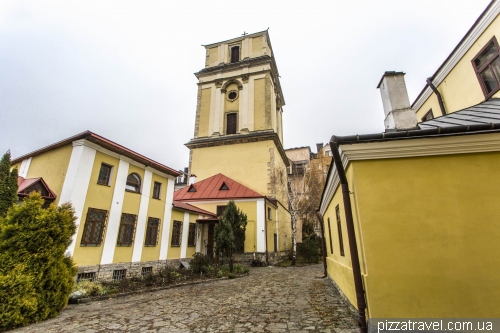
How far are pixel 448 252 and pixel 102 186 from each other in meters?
11.6

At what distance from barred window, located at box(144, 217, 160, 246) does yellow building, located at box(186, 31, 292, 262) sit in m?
11.5

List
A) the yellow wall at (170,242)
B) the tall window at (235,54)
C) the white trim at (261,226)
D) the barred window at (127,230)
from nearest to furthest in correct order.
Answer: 1. the barred window at (127,230)
2. the yellow wall at (170,242)
3. the white trim at (261,226)
4. the tall window at (235,54)

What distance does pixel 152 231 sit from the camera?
1276 cm

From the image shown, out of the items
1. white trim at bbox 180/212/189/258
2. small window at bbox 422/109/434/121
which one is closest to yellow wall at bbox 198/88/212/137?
white trim at bbox 180/212/189/258

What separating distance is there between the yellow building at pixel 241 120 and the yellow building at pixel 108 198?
428 inches

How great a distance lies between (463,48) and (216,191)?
58.6 feet

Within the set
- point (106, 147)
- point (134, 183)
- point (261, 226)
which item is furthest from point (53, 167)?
point (261, 226)

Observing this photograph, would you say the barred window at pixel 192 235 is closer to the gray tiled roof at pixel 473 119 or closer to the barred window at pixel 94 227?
the barred window at pixel 94 227

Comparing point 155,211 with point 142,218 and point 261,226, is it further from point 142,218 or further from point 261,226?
point 261,226

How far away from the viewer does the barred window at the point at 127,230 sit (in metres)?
11.0

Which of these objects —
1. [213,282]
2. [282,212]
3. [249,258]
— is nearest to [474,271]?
[213,282]

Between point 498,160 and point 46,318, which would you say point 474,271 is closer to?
point 498,160

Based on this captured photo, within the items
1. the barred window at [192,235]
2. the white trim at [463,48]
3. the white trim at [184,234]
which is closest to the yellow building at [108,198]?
the white trim at [184,234]

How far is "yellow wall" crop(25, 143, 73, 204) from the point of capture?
968 cm
